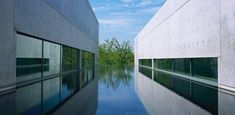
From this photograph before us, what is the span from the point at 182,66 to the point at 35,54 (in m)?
10.2

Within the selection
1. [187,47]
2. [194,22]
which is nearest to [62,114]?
[194,22]

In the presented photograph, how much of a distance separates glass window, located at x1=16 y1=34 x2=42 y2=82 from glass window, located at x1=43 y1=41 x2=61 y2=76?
4.51ft

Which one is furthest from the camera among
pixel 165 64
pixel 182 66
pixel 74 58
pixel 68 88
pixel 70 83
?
pixel 74 58

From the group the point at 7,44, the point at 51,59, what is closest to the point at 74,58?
the point at 51,59

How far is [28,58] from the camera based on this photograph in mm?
14820

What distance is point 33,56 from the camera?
1559 cm

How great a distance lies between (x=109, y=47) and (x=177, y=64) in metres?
52.4

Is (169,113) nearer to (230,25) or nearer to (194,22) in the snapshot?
(230,25)

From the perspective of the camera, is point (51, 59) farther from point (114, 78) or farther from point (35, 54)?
point (114, 78)

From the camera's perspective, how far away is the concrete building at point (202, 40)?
1131 centimetres

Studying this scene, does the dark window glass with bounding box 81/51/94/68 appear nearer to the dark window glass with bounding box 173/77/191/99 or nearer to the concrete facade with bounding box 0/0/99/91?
the concrete facade with bounding box 0/0/99/91

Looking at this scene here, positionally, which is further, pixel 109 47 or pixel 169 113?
pixel 109 47

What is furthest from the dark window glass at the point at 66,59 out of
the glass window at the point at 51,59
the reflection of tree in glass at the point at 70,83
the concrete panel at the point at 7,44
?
the concrete panel at the point at 7,44

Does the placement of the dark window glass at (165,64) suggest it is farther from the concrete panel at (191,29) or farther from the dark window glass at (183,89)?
the dark window glass at (183,89)
